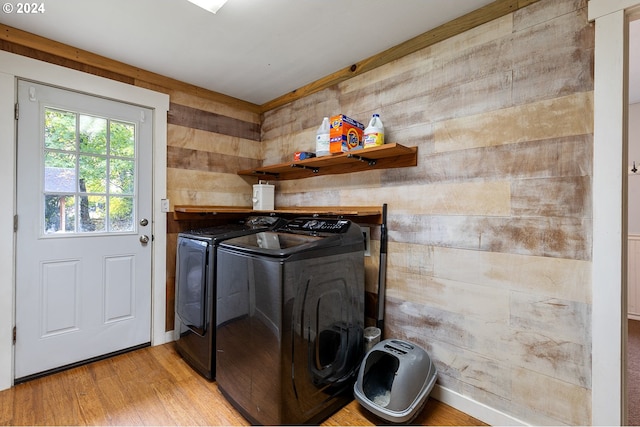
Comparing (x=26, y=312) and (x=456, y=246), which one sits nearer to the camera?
(x=456, y=246)

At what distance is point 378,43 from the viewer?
2031 millimetres

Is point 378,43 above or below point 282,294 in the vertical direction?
above

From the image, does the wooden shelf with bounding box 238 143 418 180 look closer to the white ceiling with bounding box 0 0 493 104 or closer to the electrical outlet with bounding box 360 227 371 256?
the electrical outlet with bounding box 360 227 371 256

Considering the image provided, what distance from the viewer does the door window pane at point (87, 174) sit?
2.08 m

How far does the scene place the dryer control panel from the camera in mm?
1892

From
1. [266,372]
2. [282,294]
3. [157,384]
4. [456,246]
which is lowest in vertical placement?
[157,384]

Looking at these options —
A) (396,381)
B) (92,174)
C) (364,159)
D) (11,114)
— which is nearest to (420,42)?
(364,159)

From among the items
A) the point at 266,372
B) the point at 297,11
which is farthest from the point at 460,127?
the point at 266,372

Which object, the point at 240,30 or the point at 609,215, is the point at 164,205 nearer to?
the point at 240,30

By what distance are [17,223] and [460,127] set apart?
9.34 ft

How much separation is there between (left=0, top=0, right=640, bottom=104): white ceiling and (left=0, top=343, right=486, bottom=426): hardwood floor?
225 centimetres

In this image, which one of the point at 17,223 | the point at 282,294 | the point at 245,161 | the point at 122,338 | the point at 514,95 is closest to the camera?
the point at 282,294

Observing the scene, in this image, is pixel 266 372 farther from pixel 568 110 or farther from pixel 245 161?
pixel 245 161
